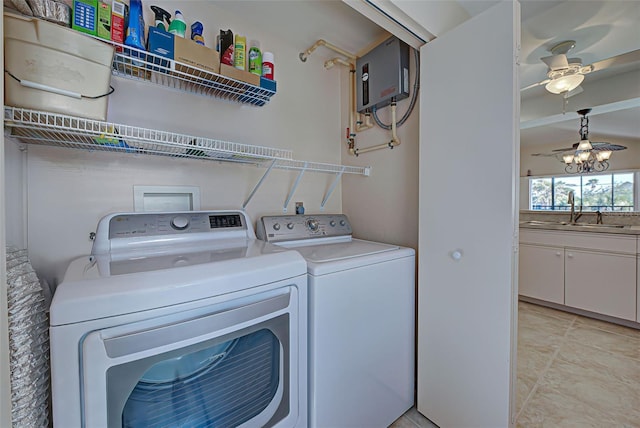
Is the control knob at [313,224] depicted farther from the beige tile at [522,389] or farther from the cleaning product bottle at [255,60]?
the beige tile at [522,389]

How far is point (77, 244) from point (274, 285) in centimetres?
102

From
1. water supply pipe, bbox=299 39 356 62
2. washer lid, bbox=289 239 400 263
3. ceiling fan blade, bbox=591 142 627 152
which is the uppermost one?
water supply pipe, bbox=299 39 356 62

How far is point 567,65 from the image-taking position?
7.32ft

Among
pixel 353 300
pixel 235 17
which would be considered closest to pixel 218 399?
pixel 353 300

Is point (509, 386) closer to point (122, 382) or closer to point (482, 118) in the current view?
point (482, 118)

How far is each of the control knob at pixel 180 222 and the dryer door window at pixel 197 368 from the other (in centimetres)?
61

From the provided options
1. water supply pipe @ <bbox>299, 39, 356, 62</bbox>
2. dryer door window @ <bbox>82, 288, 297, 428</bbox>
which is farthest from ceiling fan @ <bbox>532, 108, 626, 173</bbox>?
dryer door window @ <bbox>82, 288, 297, 428</bbox>

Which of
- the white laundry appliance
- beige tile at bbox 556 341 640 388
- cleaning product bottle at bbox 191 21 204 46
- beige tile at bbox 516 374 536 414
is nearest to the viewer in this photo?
the white laundry appliance

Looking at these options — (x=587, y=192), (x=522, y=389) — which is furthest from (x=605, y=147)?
(x=522, y=389)

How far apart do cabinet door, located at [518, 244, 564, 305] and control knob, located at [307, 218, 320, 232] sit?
3.07 metres

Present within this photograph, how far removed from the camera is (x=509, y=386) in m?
1.16

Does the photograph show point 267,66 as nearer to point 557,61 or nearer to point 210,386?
point 210,386

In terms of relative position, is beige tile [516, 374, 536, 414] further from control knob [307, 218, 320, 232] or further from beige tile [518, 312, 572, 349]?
control knob [307, 218, 320, 232]

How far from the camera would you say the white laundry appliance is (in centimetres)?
68
